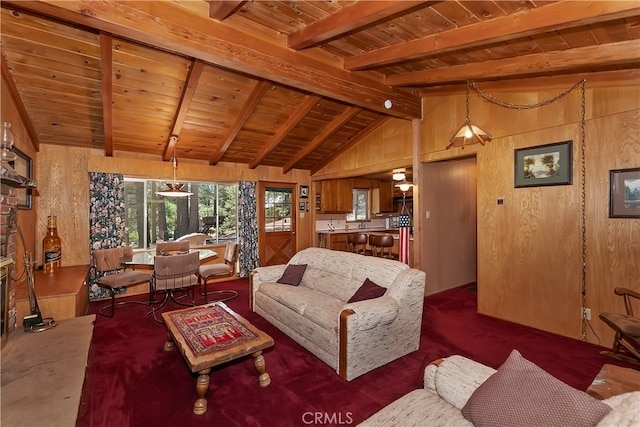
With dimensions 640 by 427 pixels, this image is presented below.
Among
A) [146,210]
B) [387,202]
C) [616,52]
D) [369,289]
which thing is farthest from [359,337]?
[387,202]

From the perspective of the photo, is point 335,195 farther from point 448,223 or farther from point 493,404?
point 493,404

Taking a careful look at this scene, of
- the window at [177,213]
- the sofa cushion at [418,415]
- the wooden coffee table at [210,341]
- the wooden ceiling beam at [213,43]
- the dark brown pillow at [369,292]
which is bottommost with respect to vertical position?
the wooden coffee table at [210,341]

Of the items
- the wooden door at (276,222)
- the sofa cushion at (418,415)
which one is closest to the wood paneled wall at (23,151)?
the sofa cushion at (418,415)

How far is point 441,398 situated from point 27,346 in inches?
116

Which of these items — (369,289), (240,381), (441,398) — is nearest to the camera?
(441,398)

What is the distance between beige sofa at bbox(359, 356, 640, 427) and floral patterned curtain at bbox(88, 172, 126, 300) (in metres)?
4.86

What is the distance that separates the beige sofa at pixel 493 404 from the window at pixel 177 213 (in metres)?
5.22

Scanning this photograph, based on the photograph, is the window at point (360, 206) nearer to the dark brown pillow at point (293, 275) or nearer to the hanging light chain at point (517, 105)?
the dark brown pillow at point (293, 275)

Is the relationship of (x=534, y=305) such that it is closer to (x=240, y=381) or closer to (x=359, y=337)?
(x=359, y=337)

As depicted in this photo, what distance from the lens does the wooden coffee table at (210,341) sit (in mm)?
2025

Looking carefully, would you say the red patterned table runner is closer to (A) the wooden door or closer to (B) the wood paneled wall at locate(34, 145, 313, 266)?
(B) the wood paneled wall at locate(34, 145, 313, 266)

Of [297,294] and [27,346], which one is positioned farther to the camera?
[297,294]

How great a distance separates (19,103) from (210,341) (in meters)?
3.44

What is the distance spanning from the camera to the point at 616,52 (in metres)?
2.27
